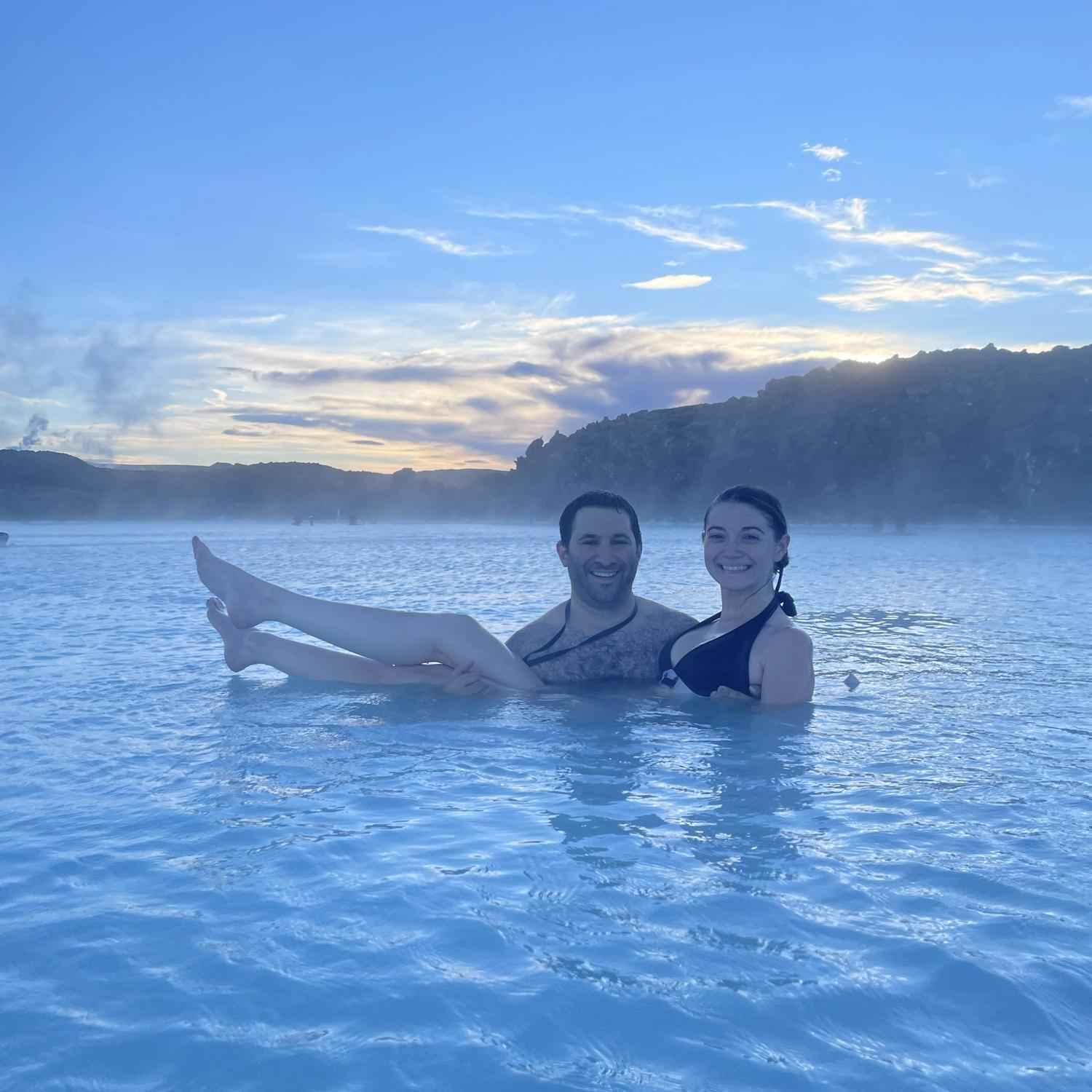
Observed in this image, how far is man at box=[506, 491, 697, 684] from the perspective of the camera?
5.83 meters

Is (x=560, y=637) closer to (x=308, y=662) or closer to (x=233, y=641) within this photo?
(x=308, y=662)

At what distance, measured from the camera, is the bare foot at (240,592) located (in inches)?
240

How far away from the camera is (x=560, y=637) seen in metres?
6.30

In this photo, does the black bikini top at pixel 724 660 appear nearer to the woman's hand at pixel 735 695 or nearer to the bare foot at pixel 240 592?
the woman's hand at pixel 735 695

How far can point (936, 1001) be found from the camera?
2309 mm

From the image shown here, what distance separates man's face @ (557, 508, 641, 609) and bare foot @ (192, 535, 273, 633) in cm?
202

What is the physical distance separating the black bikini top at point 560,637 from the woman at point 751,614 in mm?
678

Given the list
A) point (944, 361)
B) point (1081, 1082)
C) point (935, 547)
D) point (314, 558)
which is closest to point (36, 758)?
point (1081, 1082)

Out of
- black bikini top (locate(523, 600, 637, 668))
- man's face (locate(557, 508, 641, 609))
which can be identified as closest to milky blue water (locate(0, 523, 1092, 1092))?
black bikini top (locate(523, 600, 637, 668))

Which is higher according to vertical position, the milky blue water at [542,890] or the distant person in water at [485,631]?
the distant person in water at [485,631]

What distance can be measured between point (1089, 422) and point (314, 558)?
78.1m

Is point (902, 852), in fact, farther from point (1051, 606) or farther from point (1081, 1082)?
point (1051, 606)

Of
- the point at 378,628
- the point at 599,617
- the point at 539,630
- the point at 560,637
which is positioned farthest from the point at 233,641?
the point at 599,617

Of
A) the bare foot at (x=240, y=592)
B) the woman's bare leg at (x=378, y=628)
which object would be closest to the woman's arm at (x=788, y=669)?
the woman's bare leg at (x=378, y=628)
